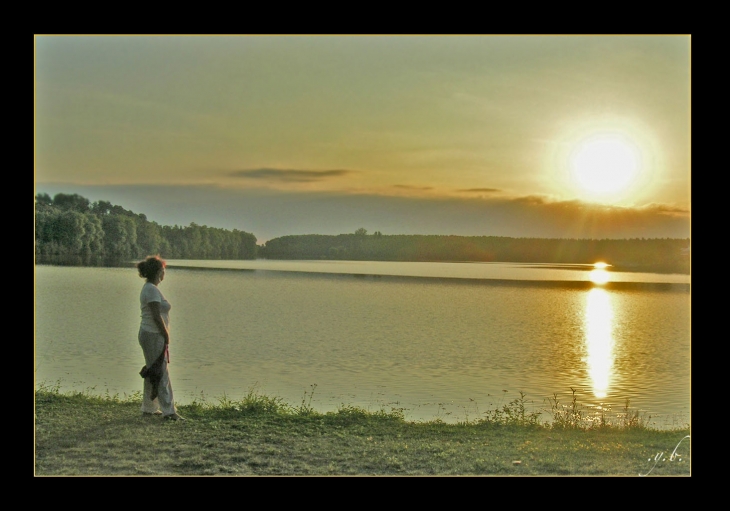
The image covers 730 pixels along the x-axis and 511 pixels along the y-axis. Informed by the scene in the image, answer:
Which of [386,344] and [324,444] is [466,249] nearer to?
[386,344]

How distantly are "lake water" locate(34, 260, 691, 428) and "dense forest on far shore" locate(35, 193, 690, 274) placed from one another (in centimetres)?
235

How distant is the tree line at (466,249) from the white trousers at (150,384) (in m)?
34.3

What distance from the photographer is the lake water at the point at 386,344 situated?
15969mm

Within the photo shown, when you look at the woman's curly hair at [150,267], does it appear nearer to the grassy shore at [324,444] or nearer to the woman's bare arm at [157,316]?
the woman's bare arm at [157,316]

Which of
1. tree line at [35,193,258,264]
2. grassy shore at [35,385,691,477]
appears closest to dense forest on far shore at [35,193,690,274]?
tree line at [35,193,258,264]

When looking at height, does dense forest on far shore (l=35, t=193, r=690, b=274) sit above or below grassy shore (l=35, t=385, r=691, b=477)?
above

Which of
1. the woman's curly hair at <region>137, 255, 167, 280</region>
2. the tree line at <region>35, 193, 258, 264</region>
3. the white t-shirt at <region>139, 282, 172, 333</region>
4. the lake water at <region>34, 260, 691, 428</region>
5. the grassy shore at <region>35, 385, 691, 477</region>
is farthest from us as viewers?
the tree line at <region>35, 193, 258, 264</region>

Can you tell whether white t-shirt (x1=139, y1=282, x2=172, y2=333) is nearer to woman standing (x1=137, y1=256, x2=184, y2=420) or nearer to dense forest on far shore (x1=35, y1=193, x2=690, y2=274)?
woman standing (x1=137, y1=256, x2=184, y2=420)

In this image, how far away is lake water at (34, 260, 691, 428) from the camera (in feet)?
52.4

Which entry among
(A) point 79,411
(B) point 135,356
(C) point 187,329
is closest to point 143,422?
(A) point 79,411

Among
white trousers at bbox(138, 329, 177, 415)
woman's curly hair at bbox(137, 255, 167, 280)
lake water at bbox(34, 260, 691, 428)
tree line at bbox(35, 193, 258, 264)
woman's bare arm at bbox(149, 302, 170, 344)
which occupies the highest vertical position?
tree line at bbox(35, 193, 258, 264)

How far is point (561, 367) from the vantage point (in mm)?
22641

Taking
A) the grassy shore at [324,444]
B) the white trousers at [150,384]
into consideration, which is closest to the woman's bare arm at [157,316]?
the white trousers at [150,384]
